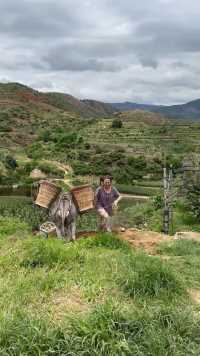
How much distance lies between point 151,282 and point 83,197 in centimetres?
341

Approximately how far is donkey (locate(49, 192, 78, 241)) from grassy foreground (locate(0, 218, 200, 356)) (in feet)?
2.85

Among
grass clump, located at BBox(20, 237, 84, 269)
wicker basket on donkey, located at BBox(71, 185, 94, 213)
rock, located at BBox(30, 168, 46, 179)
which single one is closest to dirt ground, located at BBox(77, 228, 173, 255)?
wicker basket on donkey, located at BBox(71, 185, 94, 213)

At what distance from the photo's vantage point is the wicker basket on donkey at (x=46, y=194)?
8.16m

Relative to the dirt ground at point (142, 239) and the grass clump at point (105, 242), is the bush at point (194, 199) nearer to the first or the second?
the dirt ground at point (142, 239)

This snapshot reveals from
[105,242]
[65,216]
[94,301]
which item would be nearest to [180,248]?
[105,242]

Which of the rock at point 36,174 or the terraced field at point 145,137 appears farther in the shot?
the terraced field at point 145,137

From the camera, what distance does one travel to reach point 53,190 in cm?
817

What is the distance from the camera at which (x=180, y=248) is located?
777 centimetres

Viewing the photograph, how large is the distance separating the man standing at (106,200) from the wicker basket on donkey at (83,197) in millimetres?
416

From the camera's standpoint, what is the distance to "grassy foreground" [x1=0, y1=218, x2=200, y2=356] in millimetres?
3900

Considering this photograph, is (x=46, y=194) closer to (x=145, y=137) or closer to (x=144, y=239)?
(x=144, y=239)

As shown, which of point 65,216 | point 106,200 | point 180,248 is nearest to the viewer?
point 180,248

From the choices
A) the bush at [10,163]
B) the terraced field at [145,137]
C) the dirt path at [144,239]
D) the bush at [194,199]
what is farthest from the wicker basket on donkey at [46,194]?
the terraced field at [145,137]

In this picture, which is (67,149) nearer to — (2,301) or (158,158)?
(158,158)
